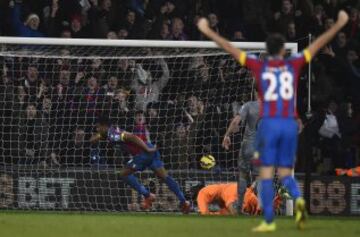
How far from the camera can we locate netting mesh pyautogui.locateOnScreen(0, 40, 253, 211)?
14773 mm

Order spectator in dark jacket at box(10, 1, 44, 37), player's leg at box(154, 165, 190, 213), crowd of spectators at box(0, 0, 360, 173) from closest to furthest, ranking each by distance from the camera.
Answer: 1. player's leg at box(154, 165, 190, 213)
2. crowd of spectators at box(0, 0, 360, 173)
3. spectator in dark jacket at box(10, 1, 44, 37)

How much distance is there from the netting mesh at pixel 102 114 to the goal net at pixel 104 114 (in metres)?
0.02

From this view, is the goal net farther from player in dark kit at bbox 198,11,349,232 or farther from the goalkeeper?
player in dark kit at bbox 198,11,349,232

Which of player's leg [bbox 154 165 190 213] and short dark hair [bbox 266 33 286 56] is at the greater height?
short dark hair [bbox 266 33 286 56]

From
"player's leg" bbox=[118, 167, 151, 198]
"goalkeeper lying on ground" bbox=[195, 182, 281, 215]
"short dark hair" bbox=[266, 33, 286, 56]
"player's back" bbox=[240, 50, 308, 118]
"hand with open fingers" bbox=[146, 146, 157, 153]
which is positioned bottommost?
"goalkeeper lying on ground" bbox=[195, 182, 281, 215]

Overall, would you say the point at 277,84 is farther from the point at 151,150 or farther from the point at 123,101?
the point at 123,101

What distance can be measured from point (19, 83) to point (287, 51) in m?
4.13

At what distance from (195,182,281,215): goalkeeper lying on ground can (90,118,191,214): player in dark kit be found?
290 mm

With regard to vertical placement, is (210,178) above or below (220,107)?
below

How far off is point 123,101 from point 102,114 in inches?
15.2

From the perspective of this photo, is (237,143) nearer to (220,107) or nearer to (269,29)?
(220,107)

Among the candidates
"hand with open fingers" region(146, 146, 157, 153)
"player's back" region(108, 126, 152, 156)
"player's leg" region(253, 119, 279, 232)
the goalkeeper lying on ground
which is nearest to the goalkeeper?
the goalkeeper lying on ground

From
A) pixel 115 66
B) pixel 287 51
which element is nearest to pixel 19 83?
pixel 115 66

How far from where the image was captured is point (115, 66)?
15.6m
